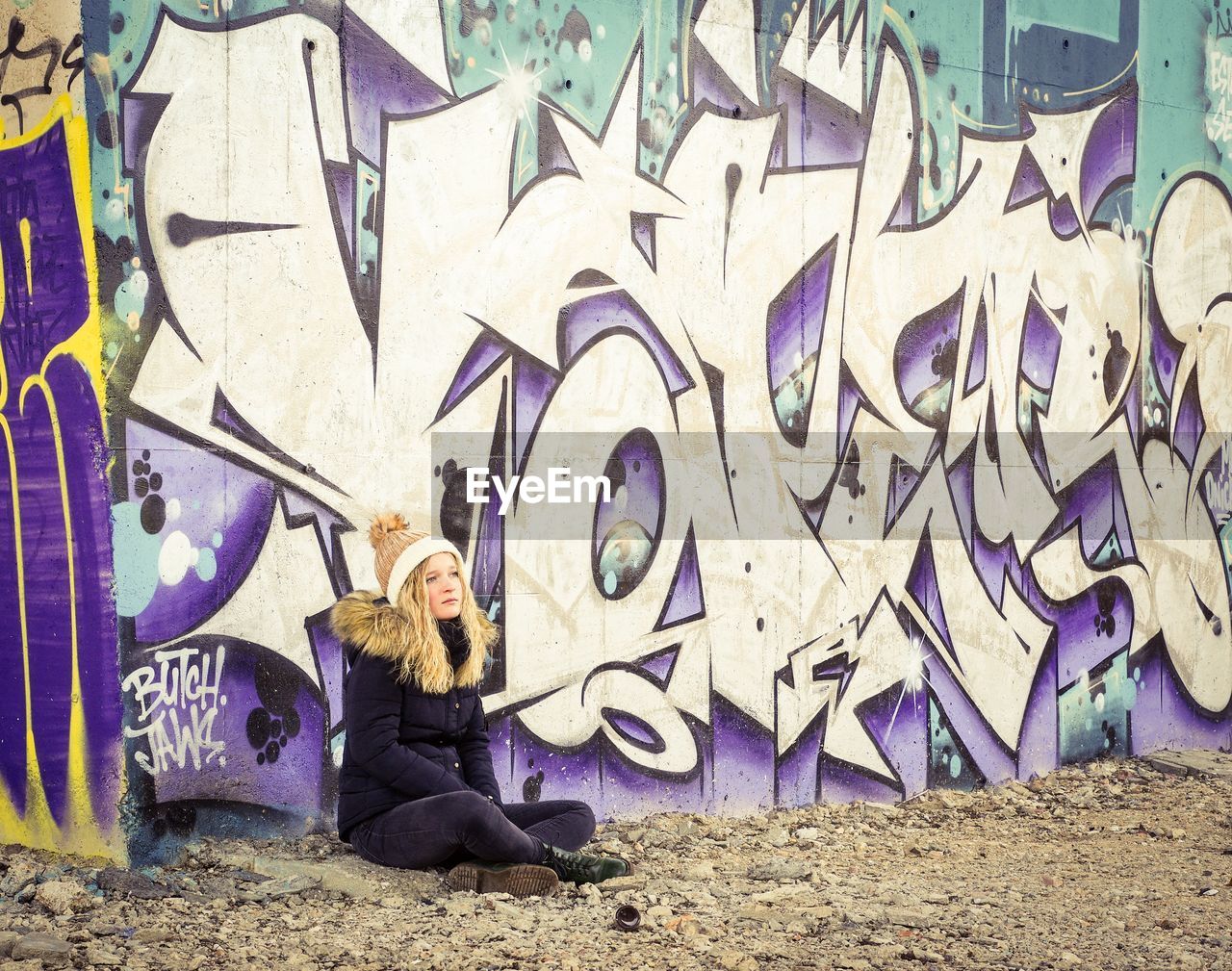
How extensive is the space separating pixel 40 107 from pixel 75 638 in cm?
203

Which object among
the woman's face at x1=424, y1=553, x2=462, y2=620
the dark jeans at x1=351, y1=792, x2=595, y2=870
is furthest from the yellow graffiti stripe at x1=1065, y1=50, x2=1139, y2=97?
the dark jeans at x1=351, y1=792, x2=595, y2=870

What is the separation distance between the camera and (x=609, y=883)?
5.05 m

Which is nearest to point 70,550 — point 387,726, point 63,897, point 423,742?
point 63,897

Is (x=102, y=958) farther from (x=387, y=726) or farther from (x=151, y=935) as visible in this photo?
(x=387, y=726)

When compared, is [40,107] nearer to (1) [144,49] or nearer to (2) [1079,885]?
(1) [144,49]

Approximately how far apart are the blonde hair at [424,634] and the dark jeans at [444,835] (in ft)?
1.41

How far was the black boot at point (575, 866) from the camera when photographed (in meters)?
5.01

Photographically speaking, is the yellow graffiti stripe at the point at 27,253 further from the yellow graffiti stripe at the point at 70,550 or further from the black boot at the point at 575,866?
the black boot at the point at 575,866

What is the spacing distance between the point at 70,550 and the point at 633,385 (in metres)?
2.55

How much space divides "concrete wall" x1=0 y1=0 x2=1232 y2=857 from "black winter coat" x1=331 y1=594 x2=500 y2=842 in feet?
2.08

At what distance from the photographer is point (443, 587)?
5.12 metres

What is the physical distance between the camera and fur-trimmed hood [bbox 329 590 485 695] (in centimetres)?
495

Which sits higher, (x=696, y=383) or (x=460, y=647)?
(x=696, y=383)

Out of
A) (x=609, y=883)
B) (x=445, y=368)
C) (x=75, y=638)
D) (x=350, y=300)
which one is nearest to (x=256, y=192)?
(x=350, y=300)
